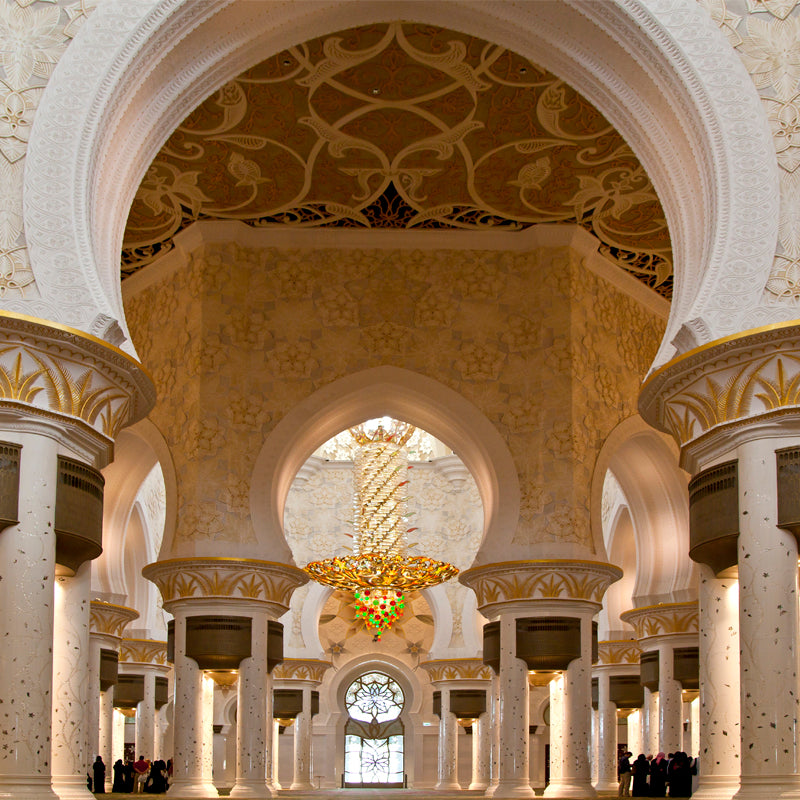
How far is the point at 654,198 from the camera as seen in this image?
42.1 feet

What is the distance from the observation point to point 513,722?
12.5 m

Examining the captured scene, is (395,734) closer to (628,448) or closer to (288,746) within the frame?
(288,746)

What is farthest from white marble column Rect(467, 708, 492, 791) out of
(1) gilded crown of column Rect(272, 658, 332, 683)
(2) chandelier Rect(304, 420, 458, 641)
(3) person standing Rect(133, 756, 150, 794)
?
(3) person standing Rect(133, 756, 150, 794)

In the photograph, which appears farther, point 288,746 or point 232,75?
point 288,746

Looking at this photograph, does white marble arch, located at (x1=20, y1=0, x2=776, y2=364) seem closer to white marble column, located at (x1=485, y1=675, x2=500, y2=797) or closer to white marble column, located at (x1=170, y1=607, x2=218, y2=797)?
white marble column, located at (x1=170, y1=607, x2=218, y2=797)

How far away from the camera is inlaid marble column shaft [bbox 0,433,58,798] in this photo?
6.43 metres

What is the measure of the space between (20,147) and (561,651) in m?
7.58

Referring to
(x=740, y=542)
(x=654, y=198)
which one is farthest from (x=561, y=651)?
(x=740, y=542)

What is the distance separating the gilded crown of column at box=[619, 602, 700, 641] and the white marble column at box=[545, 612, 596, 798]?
2.02m

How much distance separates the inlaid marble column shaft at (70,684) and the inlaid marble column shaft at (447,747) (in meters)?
15.4

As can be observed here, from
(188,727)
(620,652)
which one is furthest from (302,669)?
(188,727)

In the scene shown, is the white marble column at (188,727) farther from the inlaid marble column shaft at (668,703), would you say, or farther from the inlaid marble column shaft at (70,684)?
the inlaid marble column shaft at (668,703)

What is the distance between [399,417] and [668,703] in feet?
14.6

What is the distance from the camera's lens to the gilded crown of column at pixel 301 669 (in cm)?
2177
